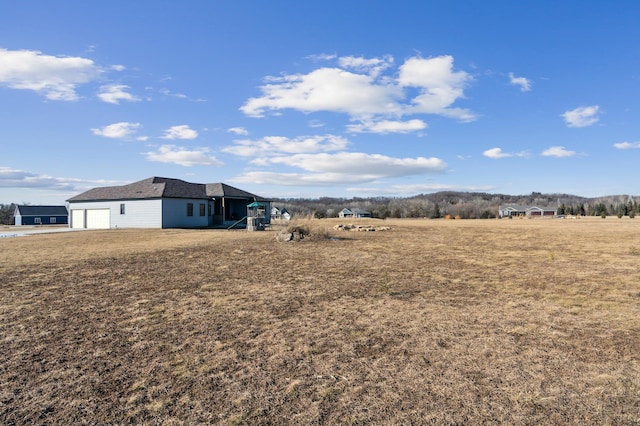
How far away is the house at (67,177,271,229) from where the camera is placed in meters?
29.7

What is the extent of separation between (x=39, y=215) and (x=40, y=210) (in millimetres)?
1178

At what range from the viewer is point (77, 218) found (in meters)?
33.6

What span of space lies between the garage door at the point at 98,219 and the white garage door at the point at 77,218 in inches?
33.0

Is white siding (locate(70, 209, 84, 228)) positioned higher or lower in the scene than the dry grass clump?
higher

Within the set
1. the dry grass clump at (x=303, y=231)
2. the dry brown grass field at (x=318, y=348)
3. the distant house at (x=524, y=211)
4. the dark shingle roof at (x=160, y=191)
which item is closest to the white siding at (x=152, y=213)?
the dark shingle roof at (x=160, y=191)

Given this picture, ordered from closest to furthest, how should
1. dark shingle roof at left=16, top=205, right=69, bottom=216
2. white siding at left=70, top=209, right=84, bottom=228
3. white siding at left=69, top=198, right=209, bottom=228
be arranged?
white siding at left=69, top=198, right=209, bottom=228, white siding at left=70, top=209, right=84, bottom=228, dark shingle roof at left=16, top=205, right=69, bottom=216

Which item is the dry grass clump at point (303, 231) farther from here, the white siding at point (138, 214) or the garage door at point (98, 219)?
the garage door at point (98, 219)

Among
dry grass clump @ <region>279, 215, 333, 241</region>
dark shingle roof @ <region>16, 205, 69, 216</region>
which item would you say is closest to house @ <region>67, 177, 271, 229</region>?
dry grass clump @ <region>279, 215, 333, 241</region>

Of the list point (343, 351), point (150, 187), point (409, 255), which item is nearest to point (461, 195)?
point (150, 187)

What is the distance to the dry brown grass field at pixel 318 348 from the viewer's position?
3.03 m

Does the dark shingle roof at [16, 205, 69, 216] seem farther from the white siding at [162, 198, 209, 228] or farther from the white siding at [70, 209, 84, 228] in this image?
the white siding at [162, 198, 209, 228]

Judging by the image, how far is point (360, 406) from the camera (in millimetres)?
3059

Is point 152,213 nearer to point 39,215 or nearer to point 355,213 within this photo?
point 39,215

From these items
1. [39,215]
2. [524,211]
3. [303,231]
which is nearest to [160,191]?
[303,231]
